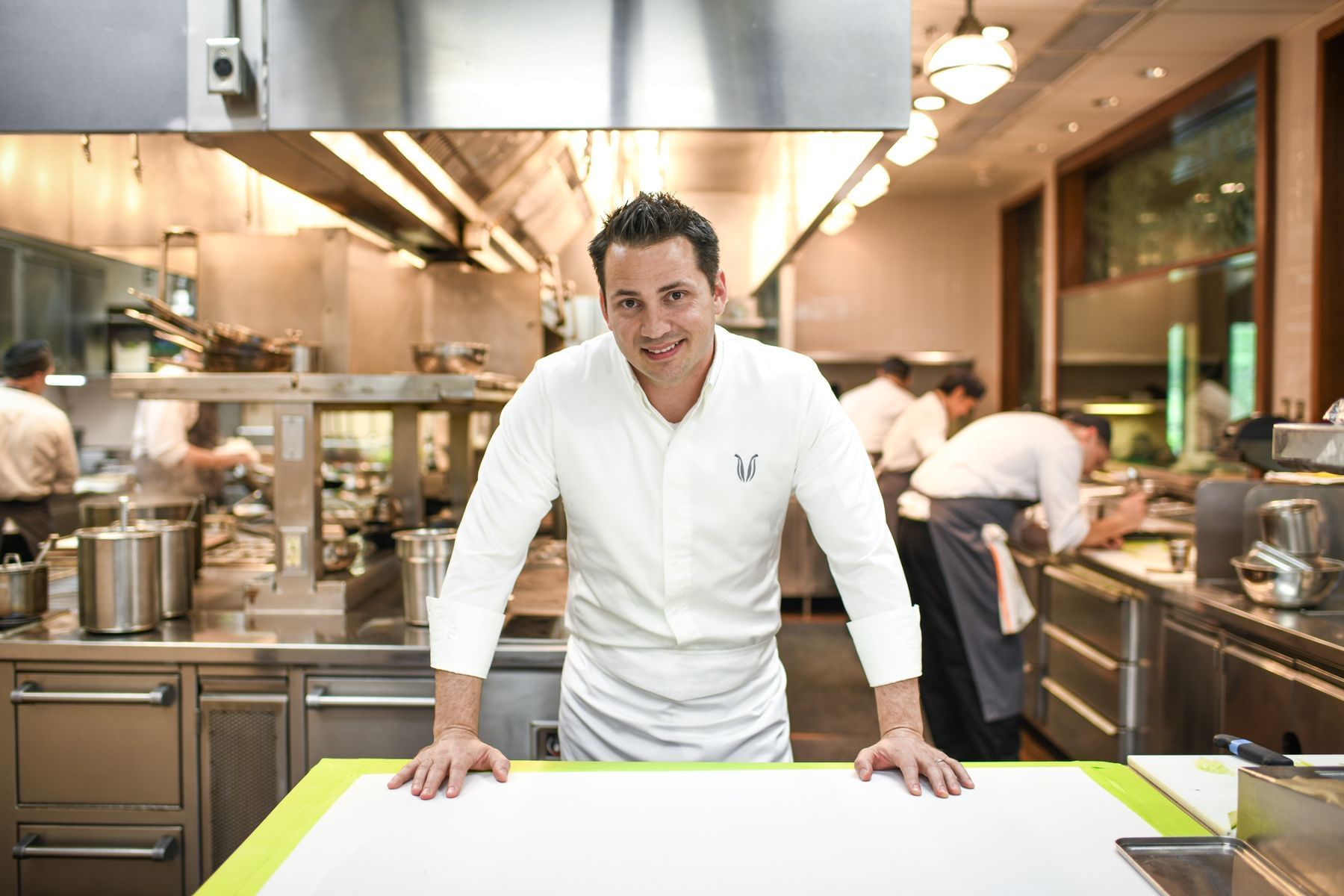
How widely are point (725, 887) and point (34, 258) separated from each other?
239 inches

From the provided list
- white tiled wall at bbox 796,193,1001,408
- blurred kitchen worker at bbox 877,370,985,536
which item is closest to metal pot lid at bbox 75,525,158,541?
blurred kitchen worker at bbox 877,370,985,536

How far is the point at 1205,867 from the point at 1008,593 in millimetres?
2139

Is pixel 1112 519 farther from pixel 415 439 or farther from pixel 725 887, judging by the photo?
pixel 725 887

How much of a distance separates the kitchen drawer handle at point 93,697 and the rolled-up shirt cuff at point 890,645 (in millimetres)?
1637

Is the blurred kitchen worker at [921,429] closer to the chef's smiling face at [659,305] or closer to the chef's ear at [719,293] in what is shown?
the chef's ear at [719,293]

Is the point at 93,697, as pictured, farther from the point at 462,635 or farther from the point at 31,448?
the point at 31,448

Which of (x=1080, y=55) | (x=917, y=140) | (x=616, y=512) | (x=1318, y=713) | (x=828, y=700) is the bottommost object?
(x=828, y=700)

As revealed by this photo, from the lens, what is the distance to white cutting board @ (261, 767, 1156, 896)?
104cm

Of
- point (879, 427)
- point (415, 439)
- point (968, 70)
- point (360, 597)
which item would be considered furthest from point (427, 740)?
point (879, 427)

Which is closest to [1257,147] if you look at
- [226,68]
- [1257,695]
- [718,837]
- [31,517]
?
[1257,695]

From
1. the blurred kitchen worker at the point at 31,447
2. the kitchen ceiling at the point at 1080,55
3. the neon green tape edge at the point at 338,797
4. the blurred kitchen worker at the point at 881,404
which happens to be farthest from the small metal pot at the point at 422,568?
the blurred kitchen worker at the point at 881,404

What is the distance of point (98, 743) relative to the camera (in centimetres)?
221

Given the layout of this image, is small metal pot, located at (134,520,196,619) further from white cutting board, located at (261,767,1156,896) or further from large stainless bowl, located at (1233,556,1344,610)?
large stainless bowl, located at (1233,556,1344,610)

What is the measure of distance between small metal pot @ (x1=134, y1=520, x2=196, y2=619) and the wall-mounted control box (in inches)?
46.2
